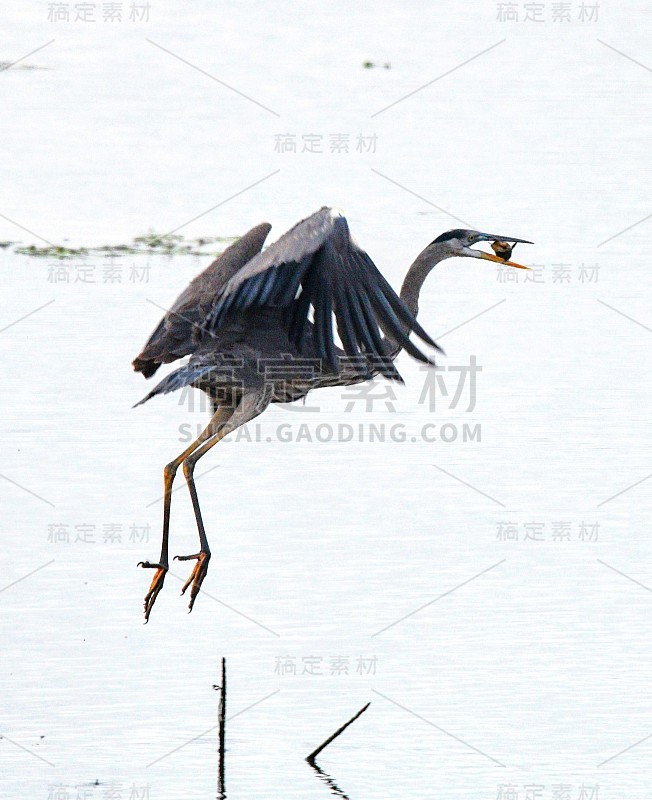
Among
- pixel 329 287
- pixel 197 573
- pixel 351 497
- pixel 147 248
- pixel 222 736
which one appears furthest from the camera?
pixel 147 248

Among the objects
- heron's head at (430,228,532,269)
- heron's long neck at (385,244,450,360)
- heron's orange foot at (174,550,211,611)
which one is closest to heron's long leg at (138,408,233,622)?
heron's orange foot at (174,550,211,611)

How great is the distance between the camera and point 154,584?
7090 mm

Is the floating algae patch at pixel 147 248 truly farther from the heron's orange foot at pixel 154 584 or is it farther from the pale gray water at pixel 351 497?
the heron's orange foot at pixel 154 584

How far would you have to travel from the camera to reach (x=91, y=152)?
15391mm

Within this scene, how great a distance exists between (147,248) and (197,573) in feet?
18.5

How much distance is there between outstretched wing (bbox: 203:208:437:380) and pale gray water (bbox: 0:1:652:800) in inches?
44.4

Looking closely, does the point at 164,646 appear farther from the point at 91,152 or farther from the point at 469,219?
the point at 91,152

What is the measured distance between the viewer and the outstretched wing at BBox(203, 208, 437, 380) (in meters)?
6.88

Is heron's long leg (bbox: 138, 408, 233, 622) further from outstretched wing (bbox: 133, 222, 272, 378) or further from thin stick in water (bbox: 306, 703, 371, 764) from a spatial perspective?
thin stick in water (bbox: 306, 703, 371, 764)

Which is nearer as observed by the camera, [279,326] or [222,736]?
[222,736]

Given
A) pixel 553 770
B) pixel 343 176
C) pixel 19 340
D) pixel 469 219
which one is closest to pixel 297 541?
pixel 553 770

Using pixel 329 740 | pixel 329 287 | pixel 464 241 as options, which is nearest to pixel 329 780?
pixel 329 740

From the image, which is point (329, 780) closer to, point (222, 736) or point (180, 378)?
point (222, 736)

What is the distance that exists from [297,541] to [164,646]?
110 centimetres
